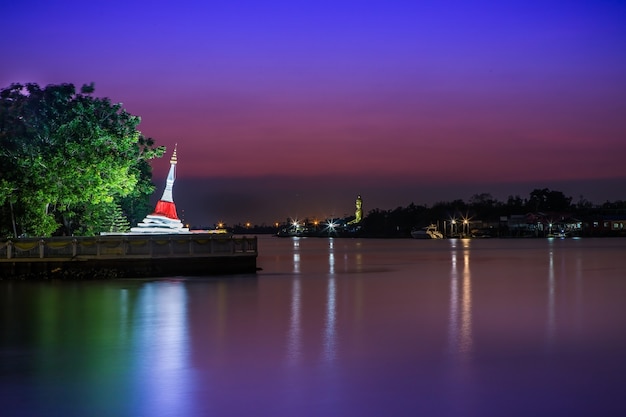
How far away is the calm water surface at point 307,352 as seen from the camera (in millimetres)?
12016

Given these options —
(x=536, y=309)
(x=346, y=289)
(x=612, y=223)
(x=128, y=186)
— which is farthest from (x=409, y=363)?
(x=612, y=223)

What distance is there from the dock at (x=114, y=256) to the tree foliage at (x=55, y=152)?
361cm

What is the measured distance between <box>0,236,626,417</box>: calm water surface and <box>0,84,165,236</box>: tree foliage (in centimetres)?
773

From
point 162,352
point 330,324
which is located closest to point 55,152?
point 330,324

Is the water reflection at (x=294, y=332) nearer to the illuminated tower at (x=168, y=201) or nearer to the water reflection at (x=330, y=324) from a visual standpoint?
the water reflection at (x=330, y=324)

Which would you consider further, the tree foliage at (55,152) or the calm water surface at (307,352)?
the tree foliage at (55,152)

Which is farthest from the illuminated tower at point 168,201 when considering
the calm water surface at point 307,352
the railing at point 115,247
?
the calm water surface at point 307,352

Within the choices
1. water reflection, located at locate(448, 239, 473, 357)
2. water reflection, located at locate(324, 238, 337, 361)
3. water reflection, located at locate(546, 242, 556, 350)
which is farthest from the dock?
water reflection, located at locate(546, 242, 556, 350)

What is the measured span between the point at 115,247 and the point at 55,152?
6.21 meters

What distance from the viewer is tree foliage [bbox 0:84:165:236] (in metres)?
37.4

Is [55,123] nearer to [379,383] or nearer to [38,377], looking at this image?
[38,377]

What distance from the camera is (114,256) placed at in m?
35.3

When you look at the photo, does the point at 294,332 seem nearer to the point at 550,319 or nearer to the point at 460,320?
the point at 460,320

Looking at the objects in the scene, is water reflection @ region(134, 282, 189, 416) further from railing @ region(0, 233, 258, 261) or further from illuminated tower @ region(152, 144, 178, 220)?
illuminated tower @ region(152, 144, 178, 220)
